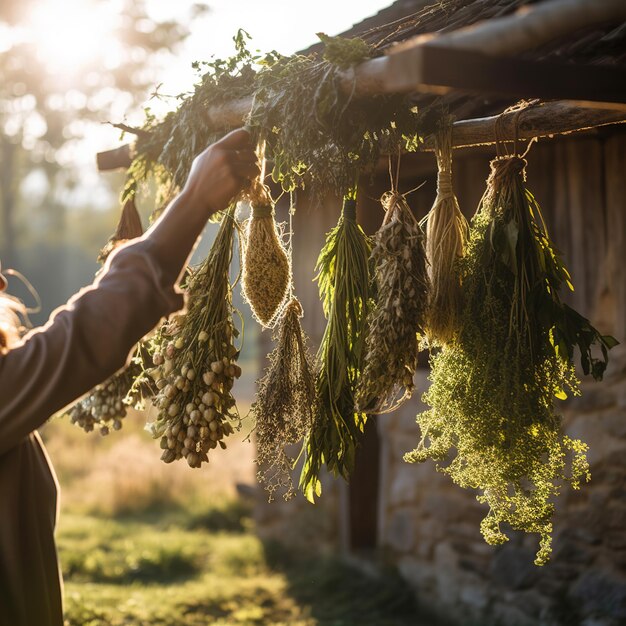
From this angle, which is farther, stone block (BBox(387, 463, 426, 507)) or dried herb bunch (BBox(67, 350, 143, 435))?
stone block (BBox(387, 463, 426, 507))

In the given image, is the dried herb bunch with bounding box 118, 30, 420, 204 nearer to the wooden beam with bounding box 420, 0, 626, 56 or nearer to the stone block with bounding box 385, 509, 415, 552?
the wooden beam with bounding box 420, 0, 626, 56

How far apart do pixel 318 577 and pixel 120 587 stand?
145cm

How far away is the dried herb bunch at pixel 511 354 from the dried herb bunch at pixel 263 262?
460mm

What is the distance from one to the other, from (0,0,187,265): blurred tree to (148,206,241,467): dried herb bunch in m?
14.5

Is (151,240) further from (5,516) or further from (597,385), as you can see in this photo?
(597,385)

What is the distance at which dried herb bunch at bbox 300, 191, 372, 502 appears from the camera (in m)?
2.20

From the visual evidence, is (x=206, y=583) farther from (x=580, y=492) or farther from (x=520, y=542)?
(x=580, y=492)

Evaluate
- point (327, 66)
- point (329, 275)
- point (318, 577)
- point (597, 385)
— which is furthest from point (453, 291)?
point (318, 577)

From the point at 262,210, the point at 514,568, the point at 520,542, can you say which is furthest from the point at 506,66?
the point at 514,568

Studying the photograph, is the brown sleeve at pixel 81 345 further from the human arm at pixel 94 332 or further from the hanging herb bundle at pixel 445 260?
the hanging herb bundle at pixel 445 260

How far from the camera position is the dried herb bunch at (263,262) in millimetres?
2242

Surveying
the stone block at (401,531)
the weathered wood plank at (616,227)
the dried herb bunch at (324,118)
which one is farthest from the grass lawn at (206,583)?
the dried herb bunch at (324,118)

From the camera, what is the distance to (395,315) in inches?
78.8

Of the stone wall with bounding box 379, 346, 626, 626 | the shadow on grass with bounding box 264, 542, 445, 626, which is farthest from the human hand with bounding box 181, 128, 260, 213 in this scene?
the shadow on grass with bounding box 264, 542, 445, 626
